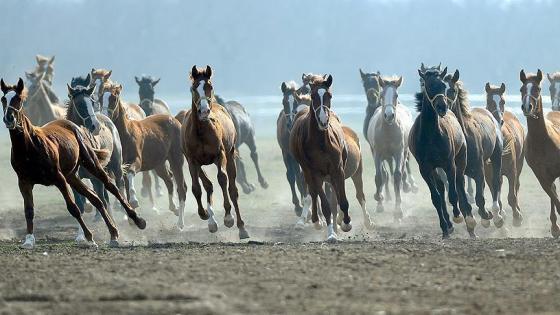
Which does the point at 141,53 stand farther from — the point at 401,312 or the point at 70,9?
the point at 401,312

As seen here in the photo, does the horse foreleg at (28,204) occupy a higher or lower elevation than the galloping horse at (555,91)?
lower

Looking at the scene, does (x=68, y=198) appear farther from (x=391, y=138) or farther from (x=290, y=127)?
(x=391, y=138)

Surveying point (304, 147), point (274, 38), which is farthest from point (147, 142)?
point (274, 38)

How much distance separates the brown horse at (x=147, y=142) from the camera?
20.8m

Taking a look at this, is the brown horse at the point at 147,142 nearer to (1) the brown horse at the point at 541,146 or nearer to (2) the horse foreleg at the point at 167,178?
(2) the horse foreleg at the point at 167,178

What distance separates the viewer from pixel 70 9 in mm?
132500

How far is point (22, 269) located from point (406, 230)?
28.0 feet

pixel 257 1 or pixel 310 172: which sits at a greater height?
pixel 257 1

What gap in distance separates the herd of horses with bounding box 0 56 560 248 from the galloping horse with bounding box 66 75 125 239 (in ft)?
0.06

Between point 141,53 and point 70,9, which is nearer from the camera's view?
point 141,53

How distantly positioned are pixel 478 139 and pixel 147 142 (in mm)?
5077

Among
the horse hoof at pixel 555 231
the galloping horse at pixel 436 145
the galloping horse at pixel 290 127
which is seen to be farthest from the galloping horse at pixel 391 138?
the galloping horse at pixel 436 145

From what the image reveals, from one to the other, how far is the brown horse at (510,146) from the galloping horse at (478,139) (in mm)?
734

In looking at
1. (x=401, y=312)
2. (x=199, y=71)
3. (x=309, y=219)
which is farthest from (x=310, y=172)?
(x=401, y=312)
